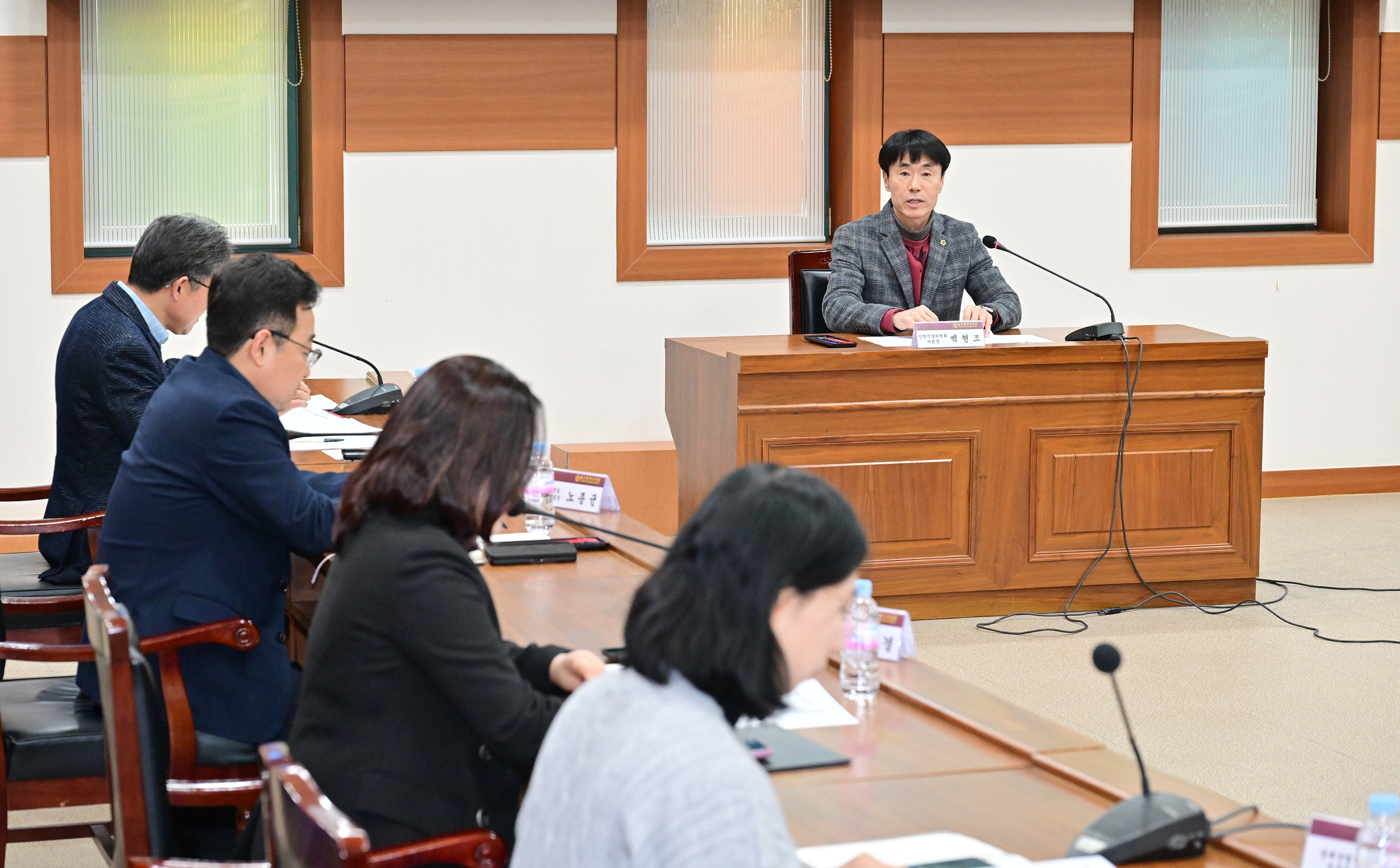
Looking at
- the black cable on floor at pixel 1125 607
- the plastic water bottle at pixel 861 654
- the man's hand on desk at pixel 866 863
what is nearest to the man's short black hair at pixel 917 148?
the black cable on floor at pixel 1125 607

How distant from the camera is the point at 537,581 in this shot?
2.76 meters

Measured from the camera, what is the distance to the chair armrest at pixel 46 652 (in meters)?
2.51

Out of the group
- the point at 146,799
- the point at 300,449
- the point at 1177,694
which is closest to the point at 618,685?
the point at 146,799

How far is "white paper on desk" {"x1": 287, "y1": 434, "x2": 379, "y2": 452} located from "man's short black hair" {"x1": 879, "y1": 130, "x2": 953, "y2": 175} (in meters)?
2.12

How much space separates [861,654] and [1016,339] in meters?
2.87

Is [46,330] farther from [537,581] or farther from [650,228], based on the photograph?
[537,581]

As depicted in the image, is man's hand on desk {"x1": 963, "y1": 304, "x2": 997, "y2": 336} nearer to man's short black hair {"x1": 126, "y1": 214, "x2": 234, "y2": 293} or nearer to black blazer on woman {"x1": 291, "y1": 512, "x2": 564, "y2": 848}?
man's short black hair {"x1": 126, "y1": 214, "x2": 234, "y2": 293}

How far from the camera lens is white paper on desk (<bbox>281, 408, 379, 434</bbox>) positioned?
13.1 ft

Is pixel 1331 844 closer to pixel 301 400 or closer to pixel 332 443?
pixel 332 443

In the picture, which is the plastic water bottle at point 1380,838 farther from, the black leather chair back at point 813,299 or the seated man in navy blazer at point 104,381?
the black leather chair back at point 813,299

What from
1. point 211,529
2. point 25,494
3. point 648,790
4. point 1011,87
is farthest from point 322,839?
point 1011,87

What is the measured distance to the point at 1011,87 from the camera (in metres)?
6.73

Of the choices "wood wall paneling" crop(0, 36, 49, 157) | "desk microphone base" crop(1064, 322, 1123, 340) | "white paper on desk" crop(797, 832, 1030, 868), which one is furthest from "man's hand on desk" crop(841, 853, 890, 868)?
"wood wall paneling" crop(0, 36, 49, 157)

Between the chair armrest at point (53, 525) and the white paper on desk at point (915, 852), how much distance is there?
2.11 meters
